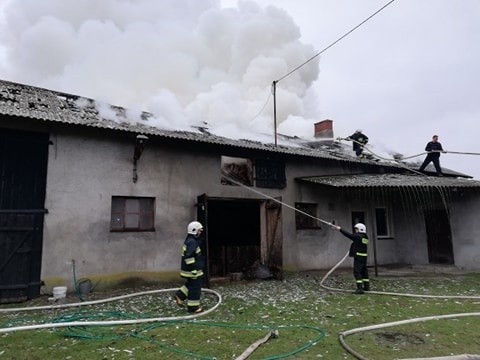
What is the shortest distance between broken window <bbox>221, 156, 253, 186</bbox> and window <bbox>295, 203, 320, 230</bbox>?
2.14m

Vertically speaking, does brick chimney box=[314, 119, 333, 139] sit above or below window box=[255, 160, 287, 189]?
above

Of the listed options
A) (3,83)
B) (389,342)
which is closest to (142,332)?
(389,342)

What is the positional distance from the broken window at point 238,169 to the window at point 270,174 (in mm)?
255

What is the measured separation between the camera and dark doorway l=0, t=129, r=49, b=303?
7.25 metres

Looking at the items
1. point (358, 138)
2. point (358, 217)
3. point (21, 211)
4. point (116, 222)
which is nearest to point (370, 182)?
point (358, 217)

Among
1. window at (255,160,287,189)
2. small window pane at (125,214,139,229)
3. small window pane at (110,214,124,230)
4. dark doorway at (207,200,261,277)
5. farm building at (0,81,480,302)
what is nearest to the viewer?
farm building at (0,81,480,302)

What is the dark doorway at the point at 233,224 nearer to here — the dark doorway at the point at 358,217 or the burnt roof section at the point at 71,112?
the burnt roof section at the point at 71,112

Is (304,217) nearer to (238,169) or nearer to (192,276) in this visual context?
(238,169)

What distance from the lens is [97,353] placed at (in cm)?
413

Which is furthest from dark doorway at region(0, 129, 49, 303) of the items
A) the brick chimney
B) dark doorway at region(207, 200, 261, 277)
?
the brick chimney

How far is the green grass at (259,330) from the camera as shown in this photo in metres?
4.18

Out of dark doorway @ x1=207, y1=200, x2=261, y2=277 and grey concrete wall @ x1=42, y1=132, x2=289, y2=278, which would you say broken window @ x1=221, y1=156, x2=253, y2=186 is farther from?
dark doorway @ x1=207, y1=200, x2=261, y2=277

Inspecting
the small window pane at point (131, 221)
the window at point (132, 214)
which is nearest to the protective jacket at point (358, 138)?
the window at point (132, 214)

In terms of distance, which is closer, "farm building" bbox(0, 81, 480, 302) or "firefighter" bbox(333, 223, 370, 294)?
"farm building" bbox(0, 81, 480, 302)
